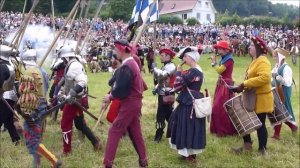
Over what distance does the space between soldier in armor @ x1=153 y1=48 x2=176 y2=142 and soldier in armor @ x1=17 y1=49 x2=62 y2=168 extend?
1969 mm

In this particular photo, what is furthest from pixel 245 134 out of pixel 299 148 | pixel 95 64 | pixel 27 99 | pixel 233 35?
pixel 233 35

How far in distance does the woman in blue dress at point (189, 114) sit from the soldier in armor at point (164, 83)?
47 cm

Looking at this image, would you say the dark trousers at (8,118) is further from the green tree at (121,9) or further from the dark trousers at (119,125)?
the green tree at (121,9)

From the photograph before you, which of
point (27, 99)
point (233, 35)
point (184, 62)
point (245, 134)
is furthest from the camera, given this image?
point (233, 35)

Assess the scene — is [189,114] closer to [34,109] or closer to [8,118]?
[34,109]

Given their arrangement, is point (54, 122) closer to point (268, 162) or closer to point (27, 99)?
point (27, 99)

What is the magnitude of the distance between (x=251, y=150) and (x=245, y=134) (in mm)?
351

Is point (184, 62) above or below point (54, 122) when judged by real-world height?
above

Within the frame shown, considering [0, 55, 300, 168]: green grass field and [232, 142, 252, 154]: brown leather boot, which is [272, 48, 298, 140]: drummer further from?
[232, 142, 252, 154]: brown leather boot

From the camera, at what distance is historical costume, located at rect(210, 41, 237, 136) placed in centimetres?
787

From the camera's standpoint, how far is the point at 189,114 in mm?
6320

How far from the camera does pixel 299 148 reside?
25.7ft

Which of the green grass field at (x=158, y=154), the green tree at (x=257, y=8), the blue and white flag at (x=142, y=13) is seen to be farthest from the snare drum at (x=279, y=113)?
the green tree at (x=257, y=8)

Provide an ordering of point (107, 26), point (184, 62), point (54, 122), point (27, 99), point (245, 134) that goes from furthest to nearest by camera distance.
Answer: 1. point (107, 26)
2. point (54, 122)
3. point (245, 134)
4. point (184, 62)
5. point (27, 99)
